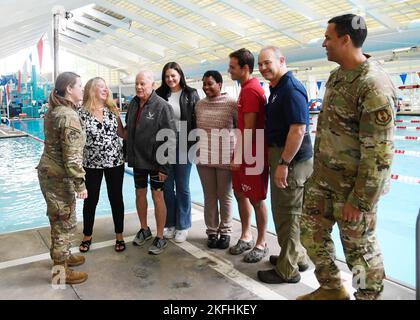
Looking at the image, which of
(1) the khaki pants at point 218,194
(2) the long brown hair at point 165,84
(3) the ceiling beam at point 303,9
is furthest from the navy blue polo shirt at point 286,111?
(3) the ceiling beam at point 303,9

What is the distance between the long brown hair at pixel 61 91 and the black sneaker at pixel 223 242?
1.53 meters

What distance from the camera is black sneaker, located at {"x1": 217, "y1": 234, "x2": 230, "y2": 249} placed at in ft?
8.94

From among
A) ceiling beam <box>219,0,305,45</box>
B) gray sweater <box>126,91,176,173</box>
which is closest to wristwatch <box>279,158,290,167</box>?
gray sweater <box>126,91,176,173</box>

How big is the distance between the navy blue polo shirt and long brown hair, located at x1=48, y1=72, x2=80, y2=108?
4.16 ft

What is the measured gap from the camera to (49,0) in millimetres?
8367

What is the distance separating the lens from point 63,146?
6.77 feet

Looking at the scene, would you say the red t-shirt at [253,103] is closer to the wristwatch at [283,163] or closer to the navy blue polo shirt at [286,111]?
the navy blue polo shirt at [286,111]

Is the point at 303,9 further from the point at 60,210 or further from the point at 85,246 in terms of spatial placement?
the point at 60,210

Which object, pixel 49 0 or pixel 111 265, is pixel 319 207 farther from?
pixel 49 0

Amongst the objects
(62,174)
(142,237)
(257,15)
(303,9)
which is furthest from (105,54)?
(62,174)

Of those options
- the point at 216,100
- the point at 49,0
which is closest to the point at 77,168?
the point at 216,100

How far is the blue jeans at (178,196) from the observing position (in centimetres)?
290

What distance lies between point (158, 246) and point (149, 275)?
40 centimetres
